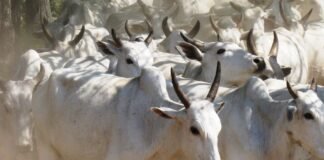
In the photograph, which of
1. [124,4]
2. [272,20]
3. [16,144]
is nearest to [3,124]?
[16,144]

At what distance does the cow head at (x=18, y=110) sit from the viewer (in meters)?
9.33

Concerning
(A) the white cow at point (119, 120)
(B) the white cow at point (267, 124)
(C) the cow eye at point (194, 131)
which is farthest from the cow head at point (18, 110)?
(C) the cow eye at point (194, 131)

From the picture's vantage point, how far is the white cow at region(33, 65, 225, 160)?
7.55 meters

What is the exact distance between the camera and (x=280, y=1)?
14539 millimetres

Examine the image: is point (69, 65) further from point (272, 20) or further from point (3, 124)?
point (272, 20)

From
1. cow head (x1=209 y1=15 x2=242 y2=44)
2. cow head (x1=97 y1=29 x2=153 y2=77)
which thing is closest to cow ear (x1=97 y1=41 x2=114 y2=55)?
cow head (x1=97 y1=29 x2=153 y2=77)

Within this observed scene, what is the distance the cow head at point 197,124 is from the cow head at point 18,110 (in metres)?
2.05

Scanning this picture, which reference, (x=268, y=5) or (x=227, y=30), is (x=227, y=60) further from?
→ (x=268, y=5)

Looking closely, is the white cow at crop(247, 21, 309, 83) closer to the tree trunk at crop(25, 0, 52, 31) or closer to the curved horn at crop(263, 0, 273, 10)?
the curved horn at crop(263, 0, 273, 10)

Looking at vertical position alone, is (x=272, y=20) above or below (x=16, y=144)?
below

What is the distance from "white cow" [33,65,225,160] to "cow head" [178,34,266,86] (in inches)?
61.7

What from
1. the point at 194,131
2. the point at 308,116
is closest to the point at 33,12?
the point at 308,116

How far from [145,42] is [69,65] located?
985 millimetres

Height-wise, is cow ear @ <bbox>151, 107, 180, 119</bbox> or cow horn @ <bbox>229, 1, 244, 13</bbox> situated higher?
cow ear @ <bbox>151, 107, 180, 119</bbox>
